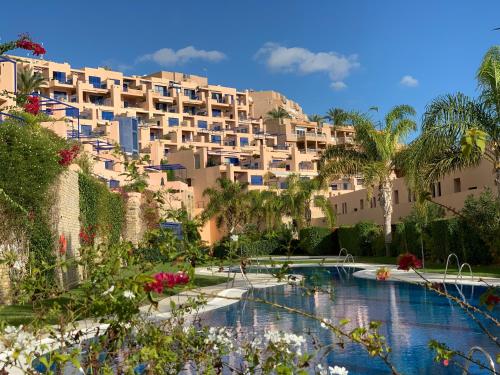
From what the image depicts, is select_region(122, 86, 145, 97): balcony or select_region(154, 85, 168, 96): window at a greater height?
select_region(154, 85, 168, 96): window

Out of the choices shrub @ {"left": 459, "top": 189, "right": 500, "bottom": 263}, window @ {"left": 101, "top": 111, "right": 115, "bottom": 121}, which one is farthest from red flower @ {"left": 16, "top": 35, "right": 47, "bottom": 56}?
window @ {"left": 101, "top": 111, "right": 115, "bottom": 121}

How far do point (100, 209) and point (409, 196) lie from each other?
22714 millimetres

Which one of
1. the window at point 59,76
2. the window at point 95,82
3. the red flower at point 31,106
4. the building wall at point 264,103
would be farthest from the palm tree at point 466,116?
the building wall at point 264,103

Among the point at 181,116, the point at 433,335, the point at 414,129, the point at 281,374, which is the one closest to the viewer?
the point at 281,374

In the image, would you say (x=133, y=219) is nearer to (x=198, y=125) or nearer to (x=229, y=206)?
(x=229, y=206)

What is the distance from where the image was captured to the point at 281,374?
284cm

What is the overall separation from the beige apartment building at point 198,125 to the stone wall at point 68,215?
32314 mm

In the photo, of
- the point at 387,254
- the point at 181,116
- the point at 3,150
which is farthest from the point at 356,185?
the point at 3,150

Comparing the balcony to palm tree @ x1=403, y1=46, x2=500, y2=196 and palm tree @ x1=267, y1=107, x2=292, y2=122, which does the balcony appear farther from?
palm tree @ x1=403, y1=46, x2=500, y2=196

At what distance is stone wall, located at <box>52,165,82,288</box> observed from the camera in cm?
1659

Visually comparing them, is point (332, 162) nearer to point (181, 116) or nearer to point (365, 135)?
point (365, 135)

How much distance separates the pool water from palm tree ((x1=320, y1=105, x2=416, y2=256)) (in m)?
10.7

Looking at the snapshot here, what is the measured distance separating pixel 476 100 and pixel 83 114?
189 ft

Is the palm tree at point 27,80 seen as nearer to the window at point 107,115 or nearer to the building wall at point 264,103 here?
the window at point 107,115
